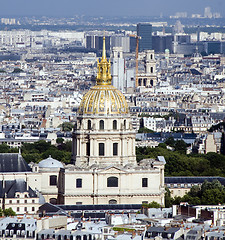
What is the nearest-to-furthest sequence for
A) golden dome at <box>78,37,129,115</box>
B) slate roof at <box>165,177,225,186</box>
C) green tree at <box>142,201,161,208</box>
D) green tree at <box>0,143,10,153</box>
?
green tree at <box>142,201,161,208</box> → golden dome at <box>78,37,129,115</box> → slate roof at <box>165,177,225,186</box> → green tree at <box>0,143,10,153</box>

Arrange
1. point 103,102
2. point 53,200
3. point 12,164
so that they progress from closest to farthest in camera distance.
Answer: point 12,164, point 53,200, point 103,102

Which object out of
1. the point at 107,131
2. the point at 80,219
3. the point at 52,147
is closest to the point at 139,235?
the point at 80,219

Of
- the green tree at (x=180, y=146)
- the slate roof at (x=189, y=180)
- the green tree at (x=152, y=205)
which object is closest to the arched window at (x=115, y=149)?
the slate roof at (x=189, y=180)

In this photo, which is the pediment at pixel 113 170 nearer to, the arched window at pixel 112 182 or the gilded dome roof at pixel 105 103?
the arched window at pixel 112 182

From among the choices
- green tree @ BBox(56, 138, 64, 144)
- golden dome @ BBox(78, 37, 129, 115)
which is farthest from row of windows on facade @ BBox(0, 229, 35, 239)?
green tree @ BBox(56, 138, 64, 144)

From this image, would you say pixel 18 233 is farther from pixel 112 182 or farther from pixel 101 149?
pixel 101 149

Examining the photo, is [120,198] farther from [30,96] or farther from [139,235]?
[30,96]

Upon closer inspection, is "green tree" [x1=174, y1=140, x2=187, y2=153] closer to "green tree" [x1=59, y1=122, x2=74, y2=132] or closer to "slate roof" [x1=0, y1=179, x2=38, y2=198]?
"green tree" [x1=59, y1=122, x2=74, y2=132]

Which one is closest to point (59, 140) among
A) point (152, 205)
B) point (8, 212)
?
point (152, 205)
